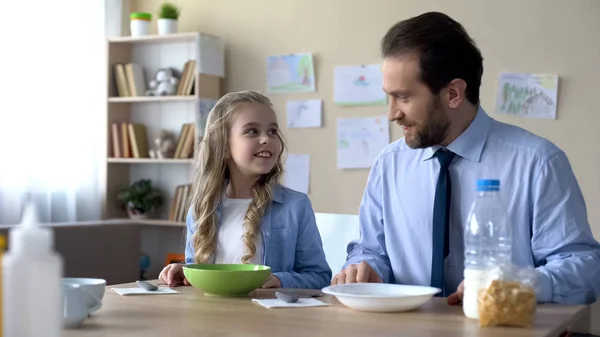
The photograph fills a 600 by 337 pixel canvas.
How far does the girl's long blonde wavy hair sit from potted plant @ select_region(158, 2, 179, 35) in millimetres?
2495

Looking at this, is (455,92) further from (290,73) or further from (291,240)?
(290,73)

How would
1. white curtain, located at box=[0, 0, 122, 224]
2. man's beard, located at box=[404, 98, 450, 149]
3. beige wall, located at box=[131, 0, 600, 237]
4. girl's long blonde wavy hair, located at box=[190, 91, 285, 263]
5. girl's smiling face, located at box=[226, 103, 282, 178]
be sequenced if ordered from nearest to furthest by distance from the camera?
1. man's beard, located at box=[404, 98, 450, 149]
2. girl's long blonde wavy hair, located at box=[190, 91, 285, 263]
3. girl's smiling face, located at box=[226, 103, 282, 178]
4. beige wall, located at box=[131, 0, 600, 237]
5. white curtain, located at box=[0, 0, 122, 224]

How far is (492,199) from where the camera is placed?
158cm

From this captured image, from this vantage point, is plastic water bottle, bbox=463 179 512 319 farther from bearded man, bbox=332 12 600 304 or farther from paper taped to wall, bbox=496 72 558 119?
paper taped to wall, bbox=496 72 558 119

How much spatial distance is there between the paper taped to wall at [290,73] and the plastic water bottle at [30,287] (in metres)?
3.88

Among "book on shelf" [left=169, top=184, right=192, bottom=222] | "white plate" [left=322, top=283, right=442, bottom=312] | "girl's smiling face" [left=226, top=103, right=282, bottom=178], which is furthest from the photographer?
"book on shelf" [left=169, top=184, right=192, bottom=222]

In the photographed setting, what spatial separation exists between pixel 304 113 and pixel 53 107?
1.47 meters

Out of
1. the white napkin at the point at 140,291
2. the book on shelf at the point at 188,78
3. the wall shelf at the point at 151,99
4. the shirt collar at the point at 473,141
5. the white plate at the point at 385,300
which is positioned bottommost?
the white napkin at the point at 140,291

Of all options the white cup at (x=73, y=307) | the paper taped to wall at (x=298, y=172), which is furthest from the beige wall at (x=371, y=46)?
the white cup at (x=73, y=307)

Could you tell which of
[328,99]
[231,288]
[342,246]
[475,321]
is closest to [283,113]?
[328,99]

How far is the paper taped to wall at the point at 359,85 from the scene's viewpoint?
4.40 meters

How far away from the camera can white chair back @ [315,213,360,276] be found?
7.84ft

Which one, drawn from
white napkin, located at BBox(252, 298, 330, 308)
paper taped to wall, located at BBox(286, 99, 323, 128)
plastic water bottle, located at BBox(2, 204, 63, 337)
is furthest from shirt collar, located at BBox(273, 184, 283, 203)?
paper taped to wall, located at BBox(286, 99, 323, 128)

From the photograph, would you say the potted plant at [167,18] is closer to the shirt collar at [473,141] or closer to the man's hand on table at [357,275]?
the shirt collar at [473,141]
